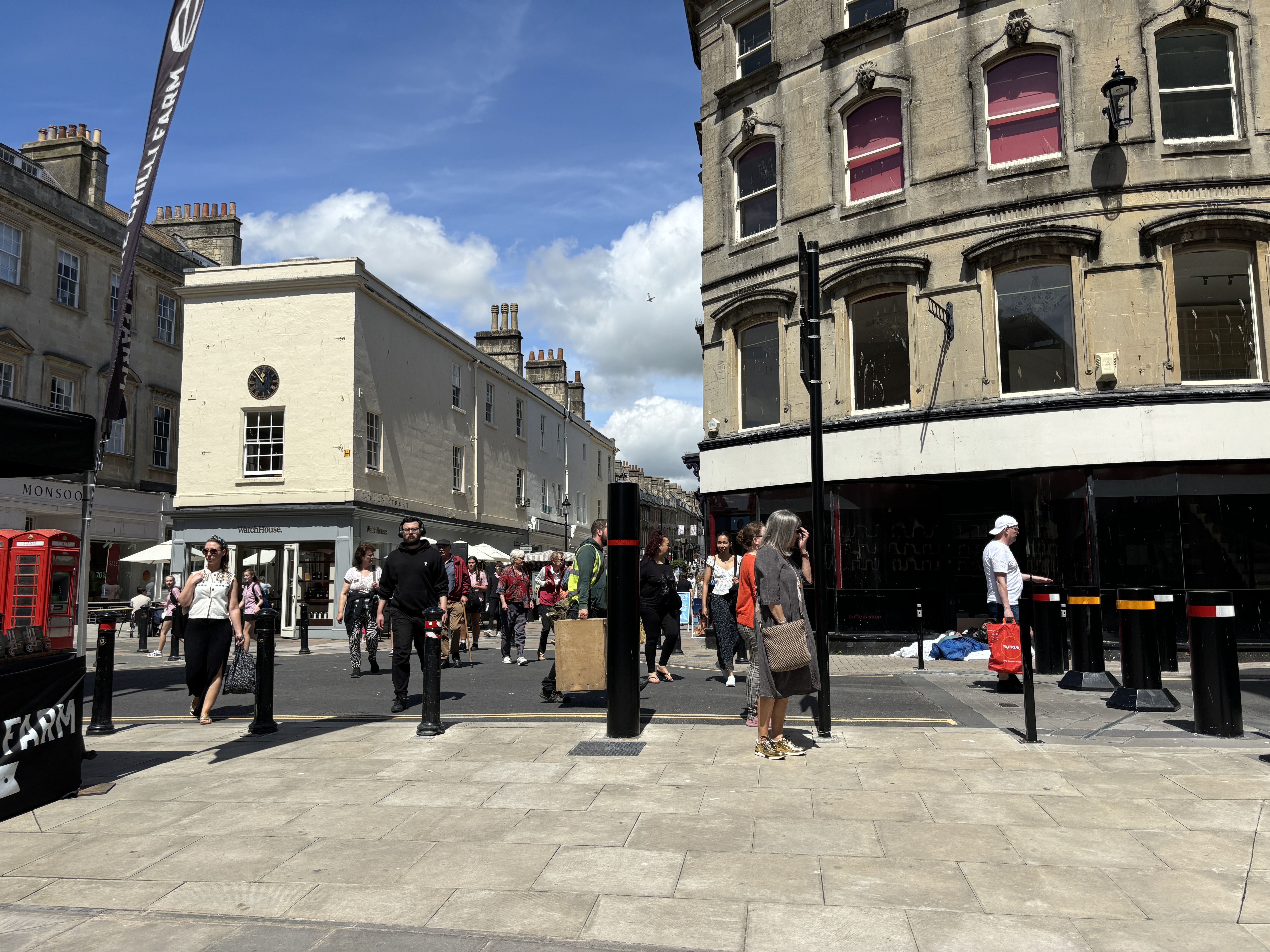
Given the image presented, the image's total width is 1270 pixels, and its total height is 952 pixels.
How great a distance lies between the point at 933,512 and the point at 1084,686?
6.42 meters

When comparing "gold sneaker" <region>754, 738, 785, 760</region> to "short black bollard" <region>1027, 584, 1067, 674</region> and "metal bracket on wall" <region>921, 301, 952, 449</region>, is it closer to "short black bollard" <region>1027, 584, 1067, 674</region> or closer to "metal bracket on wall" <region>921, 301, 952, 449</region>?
"short black bollard" <region>1027, 584, 1067, 674</region>

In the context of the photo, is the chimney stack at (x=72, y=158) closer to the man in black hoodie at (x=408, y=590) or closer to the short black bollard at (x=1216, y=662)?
the man in black hoodie at (x=408, y=590)

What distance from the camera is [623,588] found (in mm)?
7125

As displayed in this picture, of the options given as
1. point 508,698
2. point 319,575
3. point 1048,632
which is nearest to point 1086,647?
point 1048,632

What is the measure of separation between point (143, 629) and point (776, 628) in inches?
698

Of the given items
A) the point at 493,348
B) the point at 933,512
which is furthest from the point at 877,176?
the point at 493,348

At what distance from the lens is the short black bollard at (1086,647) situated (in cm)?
1020

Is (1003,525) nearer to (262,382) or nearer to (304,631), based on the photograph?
(304,631)

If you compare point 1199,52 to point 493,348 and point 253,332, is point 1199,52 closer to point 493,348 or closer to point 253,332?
point 253,332

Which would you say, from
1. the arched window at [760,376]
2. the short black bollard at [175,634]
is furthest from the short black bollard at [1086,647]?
the short black bollard at [175,634]

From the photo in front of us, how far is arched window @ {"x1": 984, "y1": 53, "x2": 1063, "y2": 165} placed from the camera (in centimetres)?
1546

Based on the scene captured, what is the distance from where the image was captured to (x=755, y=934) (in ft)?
11.5

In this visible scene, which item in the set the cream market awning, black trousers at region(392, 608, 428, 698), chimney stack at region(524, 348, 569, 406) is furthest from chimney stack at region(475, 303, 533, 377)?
black trousers at region(392, 608, 428, 698)

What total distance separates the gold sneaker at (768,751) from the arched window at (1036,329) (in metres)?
10.7
